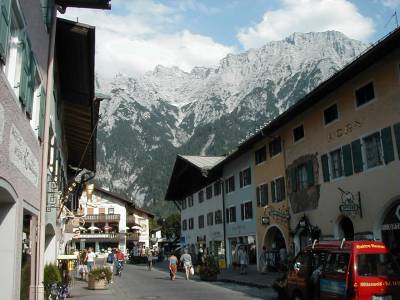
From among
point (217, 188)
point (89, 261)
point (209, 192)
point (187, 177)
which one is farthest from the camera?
point (187, 177)

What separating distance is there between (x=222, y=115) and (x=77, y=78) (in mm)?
163480

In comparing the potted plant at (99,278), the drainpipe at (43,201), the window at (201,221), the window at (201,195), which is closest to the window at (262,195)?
the potted plant at (99,278)

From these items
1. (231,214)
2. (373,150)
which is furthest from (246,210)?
(373,150)

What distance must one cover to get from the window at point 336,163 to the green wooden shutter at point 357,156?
4.95ft

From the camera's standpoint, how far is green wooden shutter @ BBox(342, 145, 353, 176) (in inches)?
890

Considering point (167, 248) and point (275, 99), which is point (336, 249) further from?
point (275, 99)

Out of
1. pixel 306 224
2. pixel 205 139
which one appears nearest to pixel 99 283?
pixel 306 224

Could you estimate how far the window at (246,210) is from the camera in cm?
3686

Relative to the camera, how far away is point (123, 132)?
616ft

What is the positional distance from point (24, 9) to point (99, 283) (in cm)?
1592

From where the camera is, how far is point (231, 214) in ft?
136

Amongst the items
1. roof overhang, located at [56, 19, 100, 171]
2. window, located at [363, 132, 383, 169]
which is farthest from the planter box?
window, located at [363, 132, 383, 169]

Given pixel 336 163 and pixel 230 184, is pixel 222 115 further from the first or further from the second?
pixel 336 163

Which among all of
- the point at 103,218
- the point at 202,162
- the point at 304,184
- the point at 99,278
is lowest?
the point at 99,278
